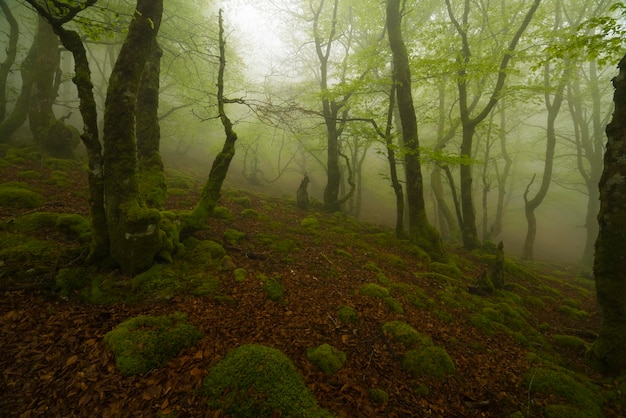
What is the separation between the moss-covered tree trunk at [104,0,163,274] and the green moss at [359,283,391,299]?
446 cm

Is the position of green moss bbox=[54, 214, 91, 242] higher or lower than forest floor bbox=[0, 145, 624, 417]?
higher

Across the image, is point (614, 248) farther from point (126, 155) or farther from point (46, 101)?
point (46, 101)

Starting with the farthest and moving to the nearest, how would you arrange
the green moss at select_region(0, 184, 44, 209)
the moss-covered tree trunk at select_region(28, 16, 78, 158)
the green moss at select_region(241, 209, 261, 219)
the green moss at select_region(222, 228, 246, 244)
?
the moss-covered tree trunk at select_region(28, 16, 78, 158)
the green moss at select_region(241, 209, 261, 219)
the green moss at select_region(222, 228, 246, 244)
the green moss at select_region(0, 184, 44, 209)

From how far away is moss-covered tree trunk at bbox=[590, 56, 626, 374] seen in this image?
4234mm

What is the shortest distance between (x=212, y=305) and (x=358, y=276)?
11.6ft

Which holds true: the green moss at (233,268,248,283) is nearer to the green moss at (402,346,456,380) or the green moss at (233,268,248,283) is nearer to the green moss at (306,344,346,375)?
the green moss at (306,344,346,375)

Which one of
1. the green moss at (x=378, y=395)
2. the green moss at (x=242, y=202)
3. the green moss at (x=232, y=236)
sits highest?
the green moss at (x=242, y=202)

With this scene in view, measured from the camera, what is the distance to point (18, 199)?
6.46 m

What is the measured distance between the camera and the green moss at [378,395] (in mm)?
3318

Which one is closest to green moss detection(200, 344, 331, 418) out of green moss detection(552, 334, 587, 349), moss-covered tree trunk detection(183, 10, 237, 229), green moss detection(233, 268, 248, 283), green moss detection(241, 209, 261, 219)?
green moss detection(233, 268, 248, 283)

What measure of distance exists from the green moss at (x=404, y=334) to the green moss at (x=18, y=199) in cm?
878

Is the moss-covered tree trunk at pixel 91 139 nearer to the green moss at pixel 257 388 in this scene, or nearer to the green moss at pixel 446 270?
the green moss at pixel 257 388

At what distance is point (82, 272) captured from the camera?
176 inches

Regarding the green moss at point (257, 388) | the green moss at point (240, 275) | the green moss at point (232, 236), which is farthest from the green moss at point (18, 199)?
the green moss at point (257, 388)
